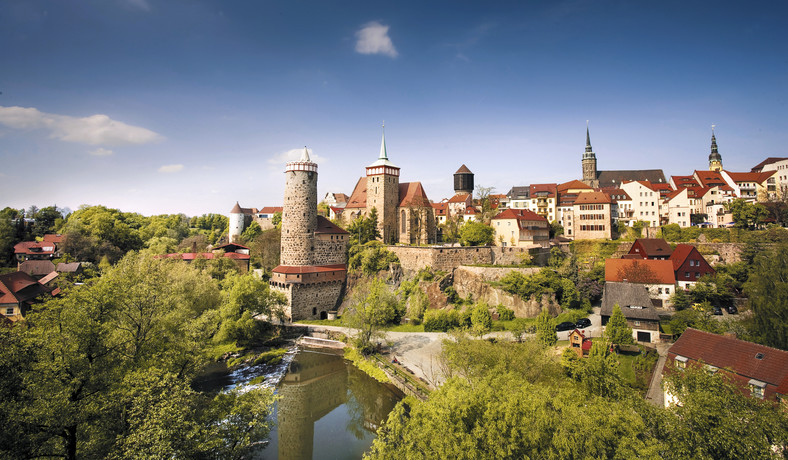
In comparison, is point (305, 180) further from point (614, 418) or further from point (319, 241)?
point (614, 418)

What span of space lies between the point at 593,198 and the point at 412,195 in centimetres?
1995

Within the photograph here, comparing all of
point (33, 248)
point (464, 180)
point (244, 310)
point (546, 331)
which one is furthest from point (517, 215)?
point (33, 248)

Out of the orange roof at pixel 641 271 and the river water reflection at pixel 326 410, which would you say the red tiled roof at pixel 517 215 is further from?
the river water reflection at pixel 326 410

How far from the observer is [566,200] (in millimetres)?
48812

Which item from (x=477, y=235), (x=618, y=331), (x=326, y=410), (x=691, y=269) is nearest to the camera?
(x=326, y=410)

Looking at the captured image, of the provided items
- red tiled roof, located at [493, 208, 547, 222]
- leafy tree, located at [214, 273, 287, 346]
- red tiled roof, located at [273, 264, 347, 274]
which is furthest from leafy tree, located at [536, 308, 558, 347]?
red tiled roof, located at [273, 264, 347, 274]

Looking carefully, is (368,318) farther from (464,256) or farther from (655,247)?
(655,247)

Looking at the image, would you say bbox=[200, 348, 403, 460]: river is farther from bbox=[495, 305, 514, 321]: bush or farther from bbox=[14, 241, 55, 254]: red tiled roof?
bbox=[14, 241, 55, 254]: red tiled roof

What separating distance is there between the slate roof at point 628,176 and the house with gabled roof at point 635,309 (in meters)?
36.3

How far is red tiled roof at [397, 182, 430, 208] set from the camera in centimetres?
4366

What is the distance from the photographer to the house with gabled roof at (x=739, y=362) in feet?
46.4

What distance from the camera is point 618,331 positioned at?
22.8 m

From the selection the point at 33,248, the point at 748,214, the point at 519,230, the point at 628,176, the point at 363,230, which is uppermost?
the point at 628,176

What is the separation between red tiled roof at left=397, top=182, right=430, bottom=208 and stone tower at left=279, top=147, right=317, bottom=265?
10548mm
